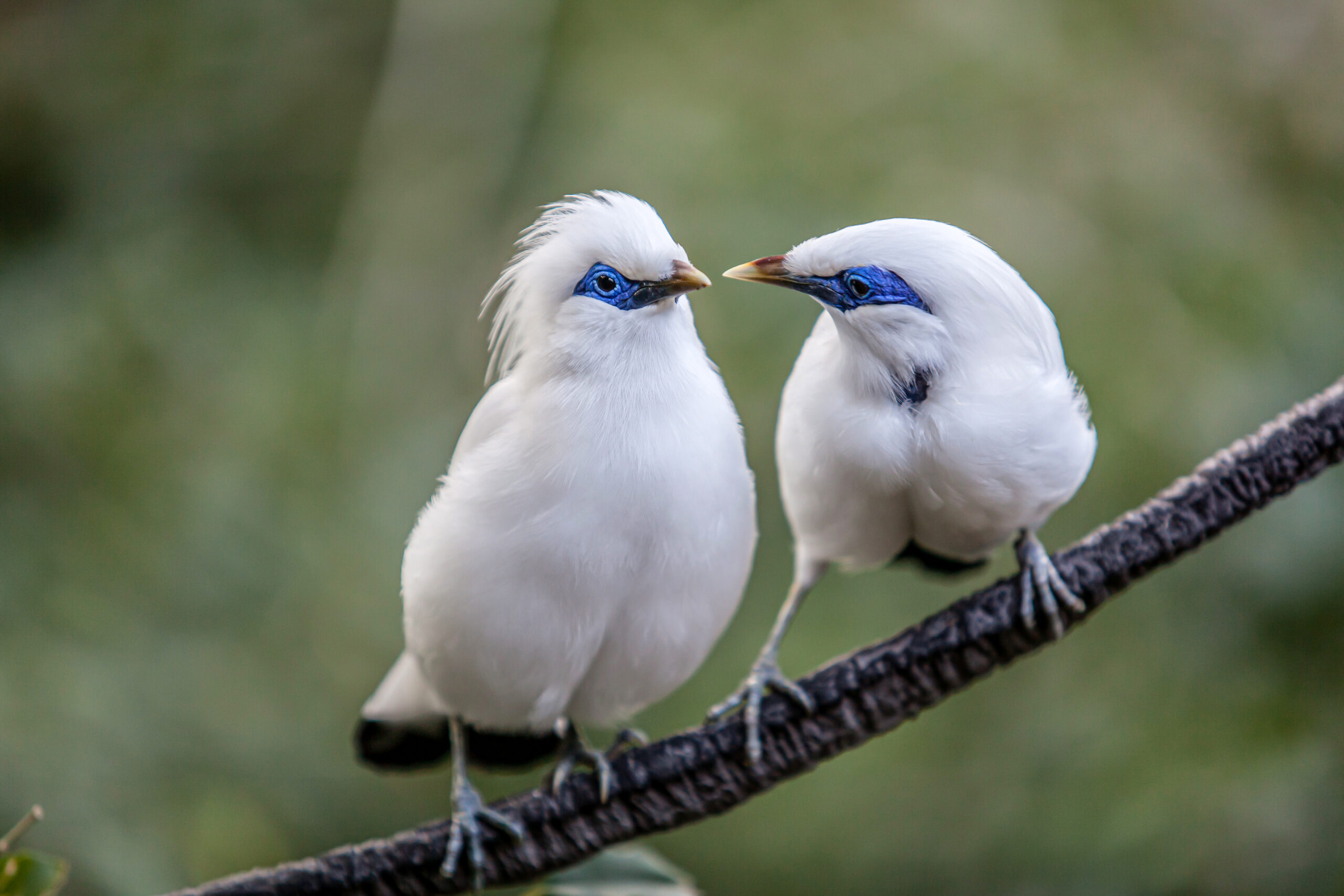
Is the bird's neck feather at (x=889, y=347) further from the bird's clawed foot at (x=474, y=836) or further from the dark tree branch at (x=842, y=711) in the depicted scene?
the bird's clawed foot at (x=474, y=836)

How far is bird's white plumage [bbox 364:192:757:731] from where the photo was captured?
1.24 meters

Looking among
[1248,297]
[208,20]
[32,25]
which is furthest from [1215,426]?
[32,25]

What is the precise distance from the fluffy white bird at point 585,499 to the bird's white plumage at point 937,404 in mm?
120

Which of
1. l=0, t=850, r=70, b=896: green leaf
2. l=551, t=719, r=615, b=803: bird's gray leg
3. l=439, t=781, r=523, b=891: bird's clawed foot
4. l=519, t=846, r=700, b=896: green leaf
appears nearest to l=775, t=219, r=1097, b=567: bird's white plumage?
l=551, t=719, r=615, b=803: bird's gray leg

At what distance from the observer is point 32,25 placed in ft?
9.41

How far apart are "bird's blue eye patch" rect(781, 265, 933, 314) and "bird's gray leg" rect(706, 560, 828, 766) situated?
0.49m

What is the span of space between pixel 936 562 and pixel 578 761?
643 mm

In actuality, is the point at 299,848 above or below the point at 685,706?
below

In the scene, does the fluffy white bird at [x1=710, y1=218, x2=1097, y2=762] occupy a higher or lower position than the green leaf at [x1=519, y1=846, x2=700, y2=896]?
higher

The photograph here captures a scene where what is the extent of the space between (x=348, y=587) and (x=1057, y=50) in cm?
236

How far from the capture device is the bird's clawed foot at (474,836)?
54.5 inches

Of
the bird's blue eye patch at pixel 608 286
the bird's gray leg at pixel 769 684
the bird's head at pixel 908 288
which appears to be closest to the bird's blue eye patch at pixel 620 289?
the bird's blue eye patch at pixel 608 286

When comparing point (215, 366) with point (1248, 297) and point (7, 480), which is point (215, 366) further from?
point (1248, 297)

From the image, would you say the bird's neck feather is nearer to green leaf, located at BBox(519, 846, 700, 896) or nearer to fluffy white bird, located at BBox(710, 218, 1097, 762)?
fluffy white bird, located at BBox(710, 218, 1097, 762)
